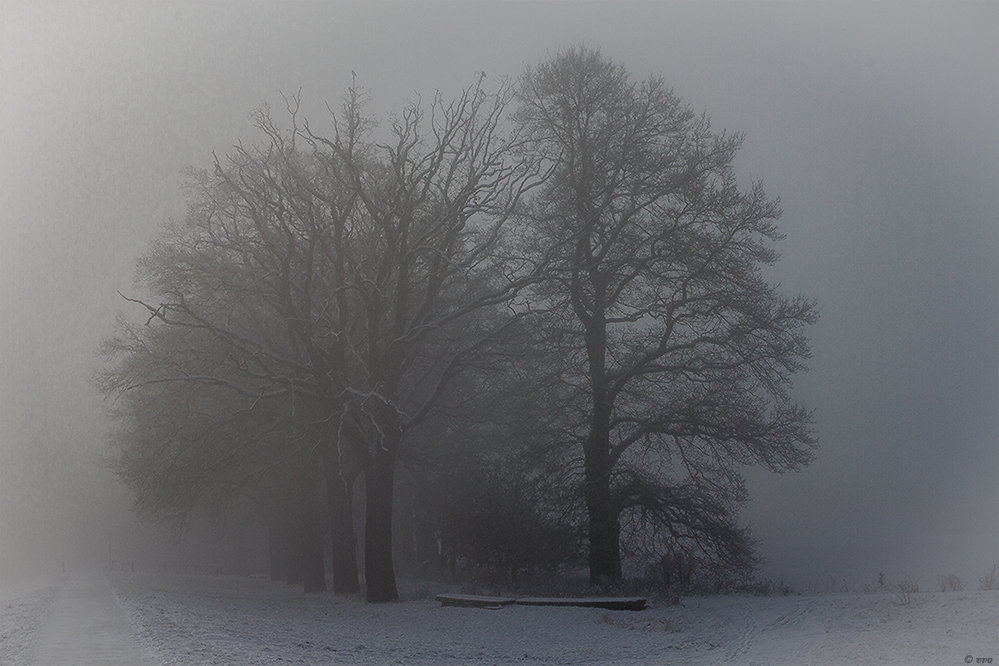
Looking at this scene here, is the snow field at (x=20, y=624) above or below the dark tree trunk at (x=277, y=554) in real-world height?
below

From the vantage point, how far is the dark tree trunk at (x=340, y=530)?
25688 millimetres

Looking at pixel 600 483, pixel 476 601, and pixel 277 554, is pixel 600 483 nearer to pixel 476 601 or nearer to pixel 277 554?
pixel 476 601

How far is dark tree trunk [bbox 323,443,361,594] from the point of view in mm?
25688

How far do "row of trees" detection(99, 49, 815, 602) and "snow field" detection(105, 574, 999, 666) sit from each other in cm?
527

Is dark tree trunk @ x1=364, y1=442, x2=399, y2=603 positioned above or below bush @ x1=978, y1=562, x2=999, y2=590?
above

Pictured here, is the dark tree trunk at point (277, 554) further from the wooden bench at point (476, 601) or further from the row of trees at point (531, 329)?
the wooden bench at point (476, 601)

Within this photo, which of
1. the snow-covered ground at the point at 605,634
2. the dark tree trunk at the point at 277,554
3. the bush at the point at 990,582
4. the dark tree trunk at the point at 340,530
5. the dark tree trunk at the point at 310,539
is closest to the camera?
the snow-covered ground at the point at 605,634

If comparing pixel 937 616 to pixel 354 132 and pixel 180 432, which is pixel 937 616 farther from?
pixel 180 432

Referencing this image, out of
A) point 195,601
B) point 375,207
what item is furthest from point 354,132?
point 195,601

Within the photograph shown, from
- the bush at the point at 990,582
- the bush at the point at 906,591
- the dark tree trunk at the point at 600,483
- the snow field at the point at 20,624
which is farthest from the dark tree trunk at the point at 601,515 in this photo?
the snow field at the point at 20,624

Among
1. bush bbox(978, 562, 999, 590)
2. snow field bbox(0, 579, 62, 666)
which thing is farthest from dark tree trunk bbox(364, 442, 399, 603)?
bush bbox(978, 562, 999, 590)

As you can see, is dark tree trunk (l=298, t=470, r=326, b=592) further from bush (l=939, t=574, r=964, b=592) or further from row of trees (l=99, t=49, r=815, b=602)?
bush (l=939, t=574, r=964, b=592)

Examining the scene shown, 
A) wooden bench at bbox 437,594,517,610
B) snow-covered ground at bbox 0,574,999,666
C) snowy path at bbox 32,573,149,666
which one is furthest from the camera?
wooden bench at bbox 437,594,517,610

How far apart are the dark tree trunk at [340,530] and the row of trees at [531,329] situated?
53 millimetres
